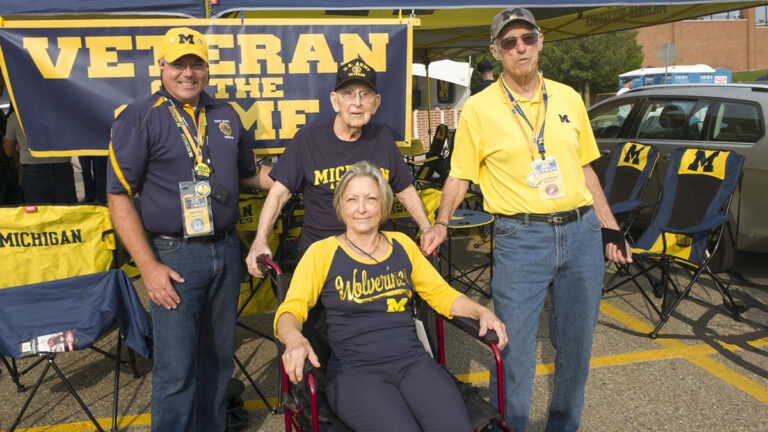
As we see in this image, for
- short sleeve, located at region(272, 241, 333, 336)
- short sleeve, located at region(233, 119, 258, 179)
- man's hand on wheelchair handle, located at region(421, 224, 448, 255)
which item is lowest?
short sleeve, located at region(272, 241, 333, 336)

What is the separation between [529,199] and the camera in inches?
91.4

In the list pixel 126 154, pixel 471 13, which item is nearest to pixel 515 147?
pixel 126 154

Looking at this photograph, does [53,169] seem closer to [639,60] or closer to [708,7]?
Result: [708,7]

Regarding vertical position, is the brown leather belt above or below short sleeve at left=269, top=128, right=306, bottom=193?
below

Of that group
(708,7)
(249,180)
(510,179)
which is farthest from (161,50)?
(708,7)

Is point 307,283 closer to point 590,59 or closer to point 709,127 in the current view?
point 709,127

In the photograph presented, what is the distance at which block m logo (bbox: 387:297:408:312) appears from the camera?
2.28 m

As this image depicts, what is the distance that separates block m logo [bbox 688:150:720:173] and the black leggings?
147 inches

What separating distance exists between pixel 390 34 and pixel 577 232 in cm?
200

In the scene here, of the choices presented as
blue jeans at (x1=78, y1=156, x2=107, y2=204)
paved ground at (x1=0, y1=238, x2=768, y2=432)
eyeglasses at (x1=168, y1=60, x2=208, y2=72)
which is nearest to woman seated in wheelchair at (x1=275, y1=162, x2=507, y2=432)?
eyeglasses at (x1=168, y1=60, x2=208, y2=72)

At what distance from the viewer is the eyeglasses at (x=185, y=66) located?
2436mm

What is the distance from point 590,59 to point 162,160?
36625mm

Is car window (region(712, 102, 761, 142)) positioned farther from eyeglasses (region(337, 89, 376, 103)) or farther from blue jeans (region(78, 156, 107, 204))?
blue jeans (region(78, 156, 107, 204))

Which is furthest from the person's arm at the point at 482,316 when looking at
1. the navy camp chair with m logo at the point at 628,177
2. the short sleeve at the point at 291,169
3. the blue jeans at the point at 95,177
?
the blue jeans at the point at 95,177
